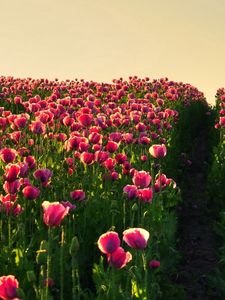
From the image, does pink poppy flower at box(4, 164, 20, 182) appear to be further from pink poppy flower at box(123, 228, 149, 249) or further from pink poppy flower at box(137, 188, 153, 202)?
pink poppy flower at box(123, 228, 149, 249)

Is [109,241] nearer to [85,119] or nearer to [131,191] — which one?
[131,191]

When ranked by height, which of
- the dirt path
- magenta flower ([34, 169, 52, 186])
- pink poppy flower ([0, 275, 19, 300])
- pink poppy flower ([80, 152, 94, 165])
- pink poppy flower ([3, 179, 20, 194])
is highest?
pink poppy flower ([80, 152, 94, 165])

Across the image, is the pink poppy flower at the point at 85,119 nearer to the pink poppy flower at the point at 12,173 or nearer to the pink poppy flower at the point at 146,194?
the pink poppy flower at the point at 146,194

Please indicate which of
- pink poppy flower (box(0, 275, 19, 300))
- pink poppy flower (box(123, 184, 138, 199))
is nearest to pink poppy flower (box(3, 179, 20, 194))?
pink poppy flower (box(123, 184, 138, 199))

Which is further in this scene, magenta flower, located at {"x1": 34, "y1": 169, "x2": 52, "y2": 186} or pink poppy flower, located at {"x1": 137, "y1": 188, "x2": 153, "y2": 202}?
magenta flower, located at {"x1": 34, "y1": 169, "x2": 52, "y2": 186}

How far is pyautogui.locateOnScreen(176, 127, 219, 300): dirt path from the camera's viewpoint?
6.82m

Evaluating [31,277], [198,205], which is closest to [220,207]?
[198,205]

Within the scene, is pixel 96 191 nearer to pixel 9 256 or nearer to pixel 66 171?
pixel 66 171

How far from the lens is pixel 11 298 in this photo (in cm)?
273

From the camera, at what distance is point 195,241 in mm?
8383

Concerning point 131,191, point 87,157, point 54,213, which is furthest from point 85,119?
point 54,213

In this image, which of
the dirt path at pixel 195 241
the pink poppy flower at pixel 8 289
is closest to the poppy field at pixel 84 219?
the pink poppy flower at pixel 8 289

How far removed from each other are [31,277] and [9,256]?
1196 mm

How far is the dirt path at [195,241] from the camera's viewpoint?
6.82m
